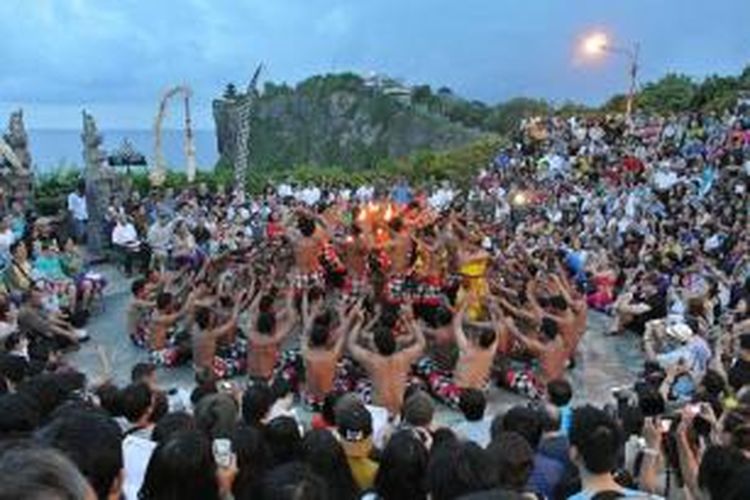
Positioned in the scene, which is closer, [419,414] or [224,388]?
[419,414]

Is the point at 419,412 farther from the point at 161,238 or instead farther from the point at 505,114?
the point at 505,114

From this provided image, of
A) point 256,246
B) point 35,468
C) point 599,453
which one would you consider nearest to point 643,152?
point 256,246

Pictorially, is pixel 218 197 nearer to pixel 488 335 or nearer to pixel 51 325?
pixel 51 325

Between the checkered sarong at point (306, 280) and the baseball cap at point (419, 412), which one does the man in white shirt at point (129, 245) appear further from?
the baseball cap at point (419, 412)

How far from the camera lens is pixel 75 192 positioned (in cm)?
2162

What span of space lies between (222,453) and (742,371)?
5.08 m

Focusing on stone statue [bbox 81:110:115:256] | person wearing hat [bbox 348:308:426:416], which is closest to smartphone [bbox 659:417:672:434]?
person wearing hat [bbox 348:308:426:416]

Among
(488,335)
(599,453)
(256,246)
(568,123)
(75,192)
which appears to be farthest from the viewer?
(568,123)

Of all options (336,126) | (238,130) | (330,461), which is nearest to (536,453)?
(330,461)

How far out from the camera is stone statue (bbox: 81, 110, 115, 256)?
20.6 meters

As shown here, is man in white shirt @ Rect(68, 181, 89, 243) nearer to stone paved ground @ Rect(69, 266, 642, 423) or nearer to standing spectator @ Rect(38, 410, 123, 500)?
stone paved ground @ Rect(69, 266, 642, 423)

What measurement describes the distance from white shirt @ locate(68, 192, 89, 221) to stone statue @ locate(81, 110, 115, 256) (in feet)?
0.26

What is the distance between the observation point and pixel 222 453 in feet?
16.8

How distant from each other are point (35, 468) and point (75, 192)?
20296 mm
